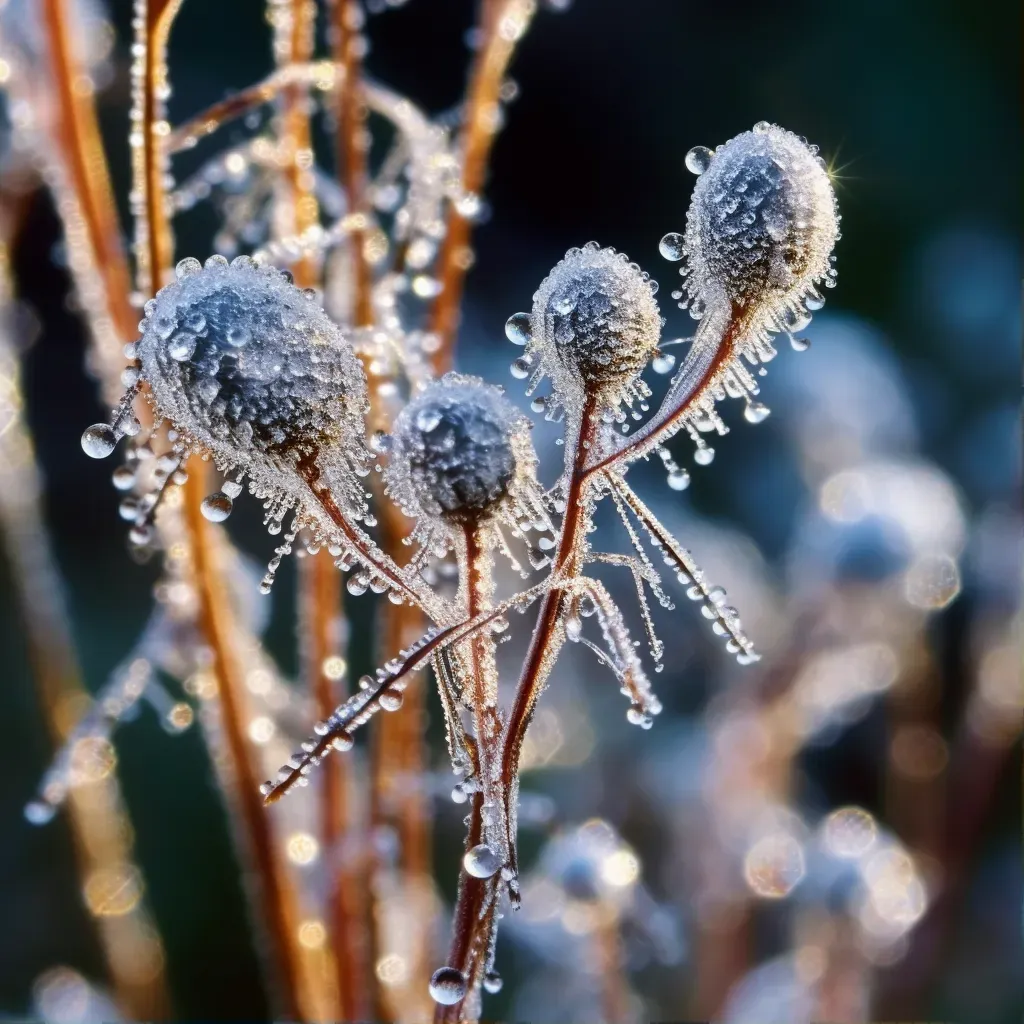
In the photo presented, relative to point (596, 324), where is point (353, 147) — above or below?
above

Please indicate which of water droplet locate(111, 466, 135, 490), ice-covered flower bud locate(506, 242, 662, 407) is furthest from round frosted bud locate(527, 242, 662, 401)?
water droplet locate(111, 466, 135, 490)

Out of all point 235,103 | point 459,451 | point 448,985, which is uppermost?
point 235,103

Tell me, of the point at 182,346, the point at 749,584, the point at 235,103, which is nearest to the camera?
the point at 182,346

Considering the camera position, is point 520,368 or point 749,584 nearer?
point 520,368

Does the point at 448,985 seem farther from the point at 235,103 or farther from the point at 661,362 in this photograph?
the point at 235,103

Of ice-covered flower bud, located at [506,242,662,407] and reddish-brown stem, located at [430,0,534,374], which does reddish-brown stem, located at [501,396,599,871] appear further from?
reddish-brown stem, located at [430,0,534,374]

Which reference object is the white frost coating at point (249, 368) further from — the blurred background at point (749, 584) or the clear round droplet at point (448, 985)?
the blurred background at point (749, 584)

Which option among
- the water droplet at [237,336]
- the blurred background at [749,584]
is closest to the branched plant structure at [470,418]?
the water droplet at [237,336]

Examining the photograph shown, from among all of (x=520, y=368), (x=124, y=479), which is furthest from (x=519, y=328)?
(x=124, y=479)
